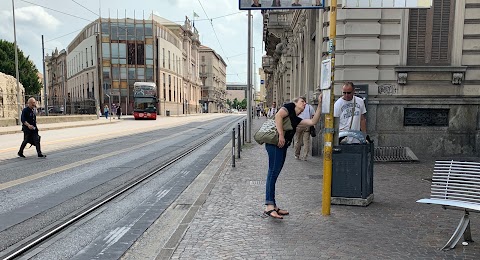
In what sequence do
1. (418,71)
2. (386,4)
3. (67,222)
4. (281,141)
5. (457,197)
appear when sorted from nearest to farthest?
(457,197) < (281,141) < (67,222) < (386,4) < (418,71)

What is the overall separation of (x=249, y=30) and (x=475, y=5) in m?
8.80

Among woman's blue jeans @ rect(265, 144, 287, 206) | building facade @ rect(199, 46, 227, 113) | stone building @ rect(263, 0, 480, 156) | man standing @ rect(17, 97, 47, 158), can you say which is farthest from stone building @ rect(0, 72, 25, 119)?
building facade @ rect(199, 46, 227, 113)

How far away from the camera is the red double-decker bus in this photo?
4312cm

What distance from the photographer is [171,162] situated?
434 inches

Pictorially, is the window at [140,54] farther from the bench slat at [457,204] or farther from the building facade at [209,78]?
the bench slat at [457,204]

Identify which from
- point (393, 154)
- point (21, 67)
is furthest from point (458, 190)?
point (21, 67)

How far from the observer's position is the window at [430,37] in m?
11.6

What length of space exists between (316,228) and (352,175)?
4.89ft

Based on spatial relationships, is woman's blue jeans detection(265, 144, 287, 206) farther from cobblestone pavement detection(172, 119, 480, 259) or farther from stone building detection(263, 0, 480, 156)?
stone building detection(263, 0, 480, 156)

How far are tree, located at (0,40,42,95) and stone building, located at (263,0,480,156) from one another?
62726mm

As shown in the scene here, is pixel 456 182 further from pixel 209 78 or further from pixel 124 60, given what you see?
pixel 209 78

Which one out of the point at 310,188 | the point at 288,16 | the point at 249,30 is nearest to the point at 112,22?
the point at 288,16

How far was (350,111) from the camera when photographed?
6.55m

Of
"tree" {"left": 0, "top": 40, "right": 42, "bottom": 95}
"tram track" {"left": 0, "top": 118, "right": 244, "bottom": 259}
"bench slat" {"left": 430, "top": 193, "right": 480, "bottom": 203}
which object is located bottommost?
"tram track" {"left": 0, "top": 118, "right": 244, "bottom": 259}
